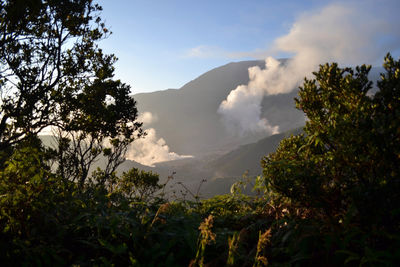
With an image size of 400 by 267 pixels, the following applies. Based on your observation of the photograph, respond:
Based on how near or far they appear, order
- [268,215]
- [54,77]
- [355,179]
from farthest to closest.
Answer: [54,77]
[268,215]
[355,179]

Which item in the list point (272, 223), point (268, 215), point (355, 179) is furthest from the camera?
point (268, 215)

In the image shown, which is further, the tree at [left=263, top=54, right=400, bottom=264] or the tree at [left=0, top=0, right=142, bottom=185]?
the tree at [left=0, top=0, right=142, bottom=185]

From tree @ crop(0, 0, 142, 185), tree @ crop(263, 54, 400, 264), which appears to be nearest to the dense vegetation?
tree @ crop(263, 54, 400, 264)

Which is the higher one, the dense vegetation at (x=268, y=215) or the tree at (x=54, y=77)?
the tree at (x=54, y=77)

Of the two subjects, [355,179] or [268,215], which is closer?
[355,179]

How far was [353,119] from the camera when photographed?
209 cm

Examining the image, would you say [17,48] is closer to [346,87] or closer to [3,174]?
[3,174]

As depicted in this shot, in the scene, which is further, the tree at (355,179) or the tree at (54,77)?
the tree at (54,77)

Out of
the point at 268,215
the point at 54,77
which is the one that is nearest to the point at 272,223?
the point at 268,215

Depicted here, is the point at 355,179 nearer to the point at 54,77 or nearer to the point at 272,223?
the point at 272,223

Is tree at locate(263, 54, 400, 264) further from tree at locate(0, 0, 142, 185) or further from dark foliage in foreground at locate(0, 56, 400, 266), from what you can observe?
tree at locate(0, 0, 142, 185)

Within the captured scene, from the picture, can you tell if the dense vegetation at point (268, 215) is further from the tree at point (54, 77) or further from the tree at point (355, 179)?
the tree at point (54, 77)

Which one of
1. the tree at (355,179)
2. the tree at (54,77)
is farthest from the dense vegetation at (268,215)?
the tree at (54,77)

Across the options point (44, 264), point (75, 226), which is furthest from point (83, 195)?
point (44, 264)
